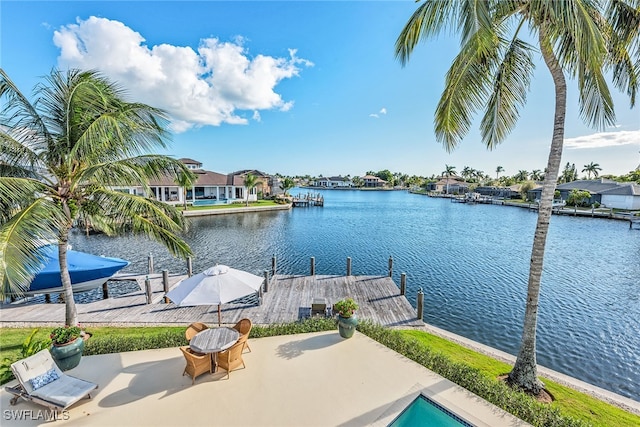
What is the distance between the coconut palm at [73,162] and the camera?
6.11m

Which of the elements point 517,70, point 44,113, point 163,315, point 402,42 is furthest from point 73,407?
point 517,70

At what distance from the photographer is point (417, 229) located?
33.4 m

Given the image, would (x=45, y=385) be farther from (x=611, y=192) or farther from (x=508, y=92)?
(x=611, y=192)

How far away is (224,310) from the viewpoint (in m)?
10.6

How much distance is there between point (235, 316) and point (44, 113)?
25.4 feet

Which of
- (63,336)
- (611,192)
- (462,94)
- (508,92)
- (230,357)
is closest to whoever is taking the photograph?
(230,357)

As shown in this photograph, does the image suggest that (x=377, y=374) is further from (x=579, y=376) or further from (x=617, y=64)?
(x=617, y=64)

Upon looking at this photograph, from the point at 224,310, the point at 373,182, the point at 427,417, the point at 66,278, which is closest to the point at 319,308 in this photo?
the point at 224,310

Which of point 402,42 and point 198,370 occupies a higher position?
point 402,42

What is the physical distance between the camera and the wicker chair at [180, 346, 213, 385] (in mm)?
5555

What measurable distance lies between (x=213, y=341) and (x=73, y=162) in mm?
5900

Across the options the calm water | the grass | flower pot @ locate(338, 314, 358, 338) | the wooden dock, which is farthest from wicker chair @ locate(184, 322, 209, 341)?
the calm water

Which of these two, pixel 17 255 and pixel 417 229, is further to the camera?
pixel 417 229

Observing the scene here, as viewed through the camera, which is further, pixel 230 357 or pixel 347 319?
pixel 347 319
